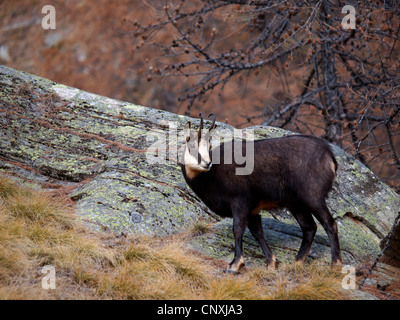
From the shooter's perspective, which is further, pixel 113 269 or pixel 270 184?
pixel 270 184

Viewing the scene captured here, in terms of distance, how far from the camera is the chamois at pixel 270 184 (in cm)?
661

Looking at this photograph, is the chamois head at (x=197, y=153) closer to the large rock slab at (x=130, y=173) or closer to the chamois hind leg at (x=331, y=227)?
the large rock slab at (x=130, y=173)

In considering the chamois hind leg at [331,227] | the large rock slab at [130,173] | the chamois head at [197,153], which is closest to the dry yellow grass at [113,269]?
the chamois hind leg at [331,227]

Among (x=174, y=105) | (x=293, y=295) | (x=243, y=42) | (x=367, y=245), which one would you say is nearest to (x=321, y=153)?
(x=367, y=245)

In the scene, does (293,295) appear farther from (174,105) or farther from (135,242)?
(174,105)

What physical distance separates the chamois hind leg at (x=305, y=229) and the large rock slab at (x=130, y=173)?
Answer: 0.75 feet

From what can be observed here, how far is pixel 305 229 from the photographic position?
682 centimetres

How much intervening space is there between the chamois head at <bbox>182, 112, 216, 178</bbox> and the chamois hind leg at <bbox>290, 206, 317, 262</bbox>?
1.37 metres

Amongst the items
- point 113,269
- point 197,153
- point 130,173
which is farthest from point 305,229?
point 130,173

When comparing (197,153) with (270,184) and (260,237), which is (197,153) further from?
(260,237)

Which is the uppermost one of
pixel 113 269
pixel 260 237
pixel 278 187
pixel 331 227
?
pixel 278 187

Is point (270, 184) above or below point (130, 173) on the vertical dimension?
below

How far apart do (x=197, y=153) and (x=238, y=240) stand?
3.91 ft

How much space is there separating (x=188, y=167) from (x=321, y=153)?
1.73 metres
